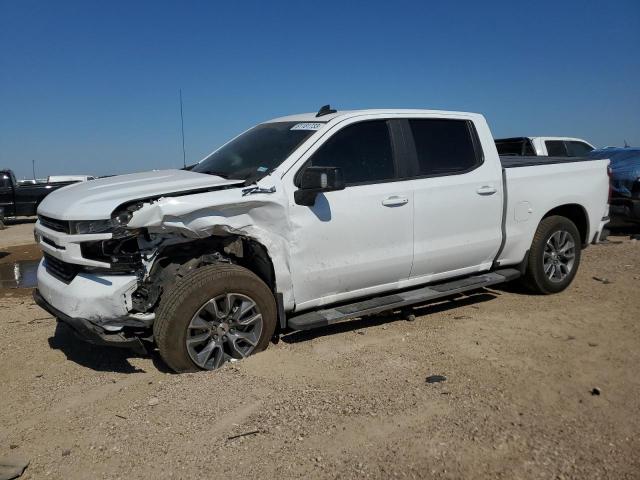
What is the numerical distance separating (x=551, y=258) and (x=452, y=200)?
1727 millimetres

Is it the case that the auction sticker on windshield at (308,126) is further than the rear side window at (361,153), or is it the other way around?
the auction sticker on windshield at (308,126)

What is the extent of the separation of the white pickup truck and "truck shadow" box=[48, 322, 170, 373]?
0.50 metres

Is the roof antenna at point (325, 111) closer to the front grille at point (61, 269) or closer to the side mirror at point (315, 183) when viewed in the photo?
the side mirror at point (315, 183)

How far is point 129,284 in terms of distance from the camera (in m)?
3.84

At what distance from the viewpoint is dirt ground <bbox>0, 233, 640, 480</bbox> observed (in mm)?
2893

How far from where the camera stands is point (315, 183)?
4.16m

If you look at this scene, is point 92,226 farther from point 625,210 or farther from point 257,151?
point 625,210

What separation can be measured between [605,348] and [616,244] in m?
5.78

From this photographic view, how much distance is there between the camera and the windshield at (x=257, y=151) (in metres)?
4.54

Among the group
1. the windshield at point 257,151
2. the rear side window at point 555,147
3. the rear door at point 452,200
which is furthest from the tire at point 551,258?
the rear side window at point 555,147

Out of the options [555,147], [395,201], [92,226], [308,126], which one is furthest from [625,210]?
[92,226]

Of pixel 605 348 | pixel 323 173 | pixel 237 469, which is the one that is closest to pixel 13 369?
pixel 237 469

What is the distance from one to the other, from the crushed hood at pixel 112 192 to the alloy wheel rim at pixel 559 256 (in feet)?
11.9

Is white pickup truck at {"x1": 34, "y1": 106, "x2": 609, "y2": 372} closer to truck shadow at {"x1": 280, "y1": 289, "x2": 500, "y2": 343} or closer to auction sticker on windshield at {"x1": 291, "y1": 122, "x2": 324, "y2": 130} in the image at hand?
auction sticker on windshield at {"x1": 291, "y1": 122, "x2": 324, "y2": 130}
